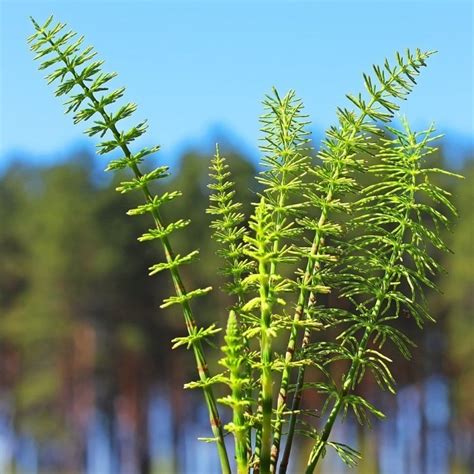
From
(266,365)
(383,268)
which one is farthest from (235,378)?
(383,268)

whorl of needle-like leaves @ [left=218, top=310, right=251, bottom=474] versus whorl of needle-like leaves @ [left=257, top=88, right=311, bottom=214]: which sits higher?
whorl of needle-like leaves @ [left=257, top=88, right=311, bottom=214]

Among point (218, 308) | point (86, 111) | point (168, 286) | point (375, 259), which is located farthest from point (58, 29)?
point (168, 286)

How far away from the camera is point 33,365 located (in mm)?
10102

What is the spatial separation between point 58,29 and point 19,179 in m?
10.1

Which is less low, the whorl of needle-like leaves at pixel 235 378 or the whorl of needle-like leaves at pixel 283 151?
the whorl of needle-like leaves at pixel 283 151

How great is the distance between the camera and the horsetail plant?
549 millimetres

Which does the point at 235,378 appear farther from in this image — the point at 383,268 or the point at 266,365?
the point at 383,268

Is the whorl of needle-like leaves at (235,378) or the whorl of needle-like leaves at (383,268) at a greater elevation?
the whorl of needle-like leaves at (383,268)

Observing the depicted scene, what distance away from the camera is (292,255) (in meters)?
0.60

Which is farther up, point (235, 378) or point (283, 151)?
point (283, 151)

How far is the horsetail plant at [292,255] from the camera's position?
549 mm

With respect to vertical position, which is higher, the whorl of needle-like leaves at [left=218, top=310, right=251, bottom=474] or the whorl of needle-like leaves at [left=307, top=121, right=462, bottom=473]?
the whorl of needle-like leaves at [left=307, top=121, right=462, bottom=473]

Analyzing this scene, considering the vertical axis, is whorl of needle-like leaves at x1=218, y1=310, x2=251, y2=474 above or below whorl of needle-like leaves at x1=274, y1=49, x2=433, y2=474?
below

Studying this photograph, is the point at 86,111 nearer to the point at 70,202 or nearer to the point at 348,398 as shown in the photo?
the point at 348,398
